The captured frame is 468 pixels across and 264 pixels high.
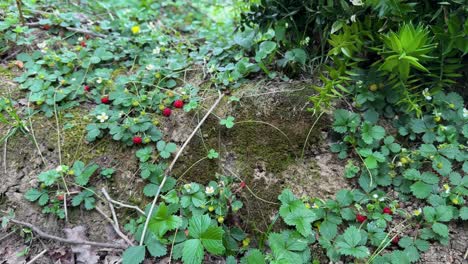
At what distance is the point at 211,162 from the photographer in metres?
2.14

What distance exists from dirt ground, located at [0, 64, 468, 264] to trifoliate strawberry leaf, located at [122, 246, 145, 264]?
0.36 feet

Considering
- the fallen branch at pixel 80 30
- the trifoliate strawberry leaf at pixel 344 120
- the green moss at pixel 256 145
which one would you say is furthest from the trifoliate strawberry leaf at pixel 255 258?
the fallen branch at pixel 80 30

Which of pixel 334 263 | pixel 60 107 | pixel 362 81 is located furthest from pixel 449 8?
pixel 60 107

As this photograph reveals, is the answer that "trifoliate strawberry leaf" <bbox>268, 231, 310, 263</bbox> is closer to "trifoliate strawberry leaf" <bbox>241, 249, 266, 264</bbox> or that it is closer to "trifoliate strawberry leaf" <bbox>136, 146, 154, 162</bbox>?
"trifoliate strawberry leaf" <bbox>241, 249, 266, 264</bbox>

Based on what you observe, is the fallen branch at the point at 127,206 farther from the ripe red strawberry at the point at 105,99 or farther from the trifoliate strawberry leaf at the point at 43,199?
the ripe red strawberry at the point at 105,99

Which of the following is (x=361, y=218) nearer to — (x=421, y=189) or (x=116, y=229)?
(x=421, y=189)

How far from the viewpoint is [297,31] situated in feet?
7.66

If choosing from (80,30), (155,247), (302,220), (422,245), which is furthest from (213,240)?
(80,30)

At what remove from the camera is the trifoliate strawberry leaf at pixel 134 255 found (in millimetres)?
1791

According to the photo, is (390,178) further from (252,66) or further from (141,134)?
(141,134)

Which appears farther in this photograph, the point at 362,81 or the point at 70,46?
the point at 70,46

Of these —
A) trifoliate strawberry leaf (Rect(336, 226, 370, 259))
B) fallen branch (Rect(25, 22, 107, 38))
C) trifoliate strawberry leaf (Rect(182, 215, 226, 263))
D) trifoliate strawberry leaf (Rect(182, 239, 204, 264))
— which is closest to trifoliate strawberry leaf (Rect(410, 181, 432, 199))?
trifoliate strawberry leaf (Rect(336, 226, 370, 259))

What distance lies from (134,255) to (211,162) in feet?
2.10

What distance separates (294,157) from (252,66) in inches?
26.1
